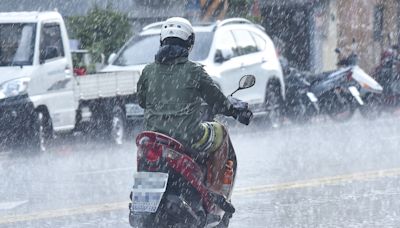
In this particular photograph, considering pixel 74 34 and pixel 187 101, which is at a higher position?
pixel 187 101

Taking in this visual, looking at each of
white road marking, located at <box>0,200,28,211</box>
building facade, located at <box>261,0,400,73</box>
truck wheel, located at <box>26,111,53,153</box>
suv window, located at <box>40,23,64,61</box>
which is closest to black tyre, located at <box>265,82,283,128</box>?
suv window, located at <box>40,23,64,61</box>

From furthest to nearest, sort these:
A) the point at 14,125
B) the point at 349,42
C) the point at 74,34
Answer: the point at 349,42 < the point at 74,34 < the point at 14,125

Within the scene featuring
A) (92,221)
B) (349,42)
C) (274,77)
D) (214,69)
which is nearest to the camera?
(92,221)

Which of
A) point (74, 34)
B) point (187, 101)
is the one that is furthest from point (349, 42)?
point (187, 101)

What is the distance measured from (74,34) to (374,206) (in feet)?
68.9

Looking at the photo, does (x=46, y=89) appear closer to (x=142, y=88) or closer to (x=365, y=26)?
(x=142, y=88)

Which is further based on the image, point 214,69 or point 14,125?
point 214,69

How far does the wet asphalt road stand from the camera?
10023mm

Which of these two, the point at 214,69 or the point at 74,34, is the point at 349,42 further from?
the point at 214,69

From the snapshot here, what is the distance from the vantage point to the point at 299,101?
2358 centimetres

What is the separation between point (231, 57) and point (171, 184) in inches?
557

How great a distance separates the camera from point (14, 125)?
55.6ft

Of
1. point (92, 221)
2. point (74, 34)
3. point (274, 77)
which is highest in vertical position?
point (92, 221)

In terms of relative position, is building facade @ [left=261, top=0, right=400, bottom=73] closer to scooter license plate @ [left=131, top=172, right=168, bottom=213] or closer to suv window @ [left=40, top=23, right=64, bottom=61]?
suv window @ [left=40, top=23, right=64, bottom=61]
